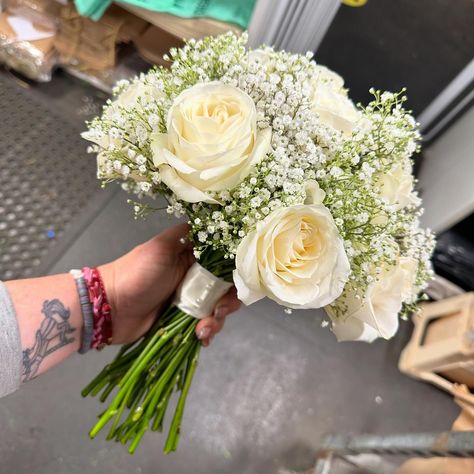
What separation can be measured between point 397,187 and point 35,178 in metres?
1.32

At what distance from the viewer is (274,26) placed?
138cm

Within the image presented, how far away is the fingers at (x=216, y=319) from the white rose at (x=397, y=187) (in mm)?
362

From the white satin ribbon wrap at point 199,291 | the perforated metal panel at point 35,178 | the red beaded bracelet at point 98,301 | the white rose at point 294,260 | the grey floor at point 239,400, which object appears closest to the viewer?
the white rose at point 294,260

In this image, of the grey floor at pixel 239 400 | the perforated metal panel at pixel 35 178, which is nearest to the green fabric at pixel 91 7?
the perforated metal panel at pixel 35 178

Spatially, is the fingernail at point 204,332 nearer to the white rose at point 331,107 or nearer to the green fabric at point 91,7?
the white rose at point 331,107

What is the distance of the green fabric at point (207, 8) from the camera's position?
1.55m

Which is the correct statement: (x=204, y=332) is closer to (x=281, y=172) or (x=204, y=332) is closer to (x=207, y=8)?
(x=281, y=172)

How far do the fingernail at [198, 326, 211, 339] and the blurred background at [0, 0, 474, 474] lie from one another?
51 centimetres

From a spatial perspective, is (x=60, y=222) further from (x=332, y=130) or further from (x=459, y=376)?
(x=459, y=376)

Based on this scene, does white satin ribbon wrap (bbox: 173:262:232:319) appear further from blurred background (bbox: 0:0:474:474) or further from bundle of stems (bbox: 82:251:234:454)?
blurred background (bbox: 0:0:474:474)

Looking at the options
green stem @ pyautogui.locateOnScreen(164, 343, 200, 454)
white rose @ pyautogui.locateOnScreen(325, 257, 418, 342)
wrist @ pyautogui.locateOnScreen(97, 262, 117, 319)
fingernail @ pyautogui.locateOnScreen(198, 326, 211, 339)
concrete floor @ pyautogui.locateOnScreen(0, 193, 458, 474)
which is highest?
white rose @ pyautogui.locateOnScreen(325, 257, 418, 342)

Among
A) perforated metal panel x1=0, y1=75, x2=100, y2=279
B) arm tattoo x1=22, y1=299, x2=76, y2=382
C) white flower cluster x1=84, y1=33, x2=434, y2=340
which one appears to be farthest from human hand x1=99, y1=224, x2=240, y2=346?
perforated metal panel x1=0, y1=75, x2=100, y2=279

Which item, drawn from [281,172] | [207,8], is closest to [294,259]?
[281,172]

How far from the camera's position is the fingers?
2.99 feet
